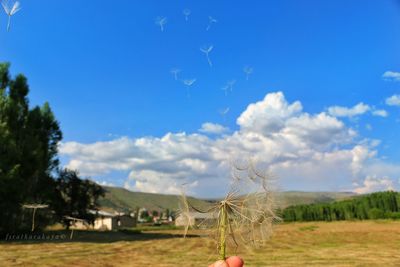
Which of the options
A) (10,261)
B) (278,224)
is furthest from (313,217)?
(278,224)

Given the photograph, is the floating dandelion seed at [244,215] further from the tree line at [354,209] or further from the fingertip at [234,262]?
the tree line at [354,209]

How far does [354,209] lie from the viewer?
430 ft

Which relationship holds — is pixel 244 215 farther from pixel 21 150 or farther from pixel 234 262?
pixel 21 150

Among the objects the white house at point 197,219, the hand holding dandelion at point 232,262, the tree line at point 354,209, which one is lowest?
the hand holding dandelion at point 232,262

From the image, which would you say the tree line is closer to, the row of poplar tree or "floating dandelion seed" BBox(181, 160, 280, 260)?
the row of poplar tree

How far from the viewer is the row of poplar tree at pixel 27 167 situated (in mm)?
40228

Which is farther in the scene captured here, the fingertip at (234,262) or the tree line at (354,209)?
the tree line at (354,209)

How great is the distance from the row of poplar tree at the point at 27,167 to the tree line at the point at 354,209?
84589 mm

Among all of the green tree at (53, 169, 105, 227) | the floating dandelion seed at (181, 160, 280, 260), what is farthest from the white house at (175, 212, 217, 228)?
→ the green tree at (53, 169, 105, 227)

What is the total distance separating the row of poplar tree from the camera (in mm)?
40228

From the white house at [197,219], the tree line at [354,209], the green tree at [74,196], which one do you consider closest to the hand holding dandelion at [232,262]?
the white house at [197,219]

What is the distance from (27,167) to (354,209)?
114 metres

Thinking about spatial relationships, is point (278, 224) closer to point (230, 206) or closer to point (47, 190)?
point (230, 206)

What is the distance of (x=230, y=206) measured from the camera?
365cm
